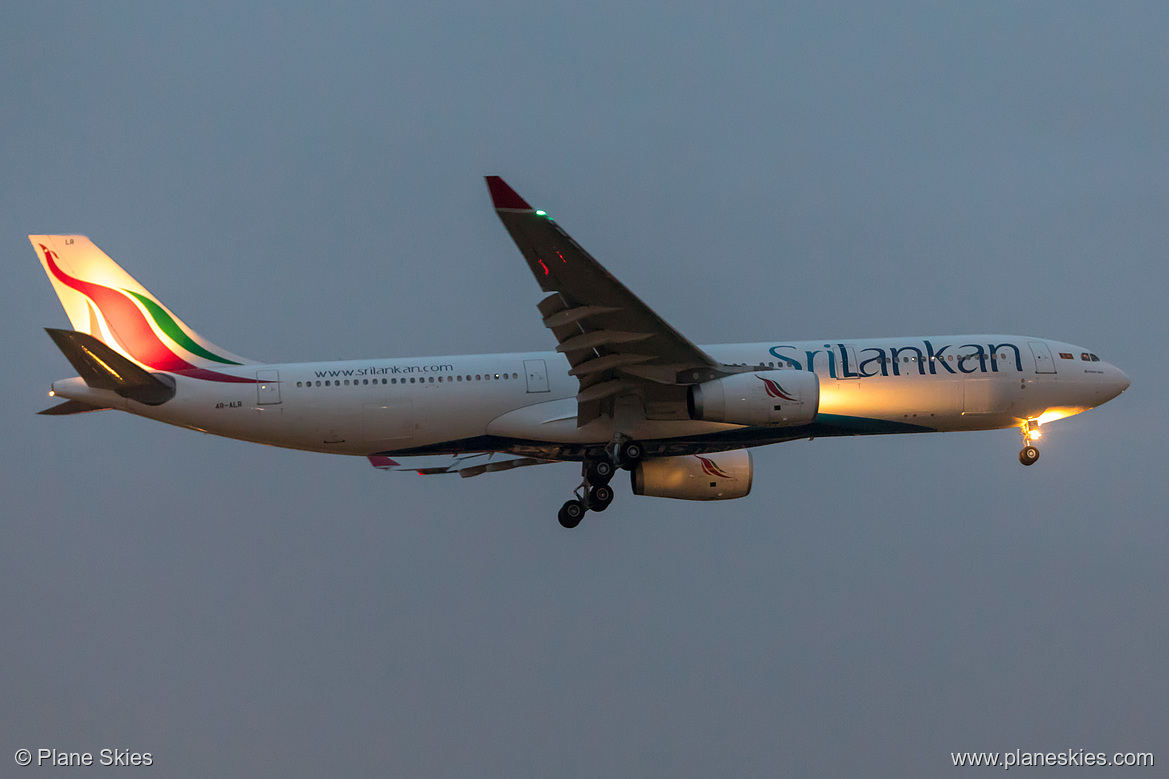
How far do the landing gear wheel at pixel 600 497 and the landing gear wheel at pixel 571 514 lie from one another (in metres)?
0.52

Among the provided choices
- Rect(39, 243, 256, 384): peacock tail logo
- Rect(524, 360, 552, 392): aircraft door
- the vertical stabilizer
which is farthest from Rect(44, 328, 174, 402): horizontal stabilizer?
Rect(524, 360, 552, 392): aircraft door

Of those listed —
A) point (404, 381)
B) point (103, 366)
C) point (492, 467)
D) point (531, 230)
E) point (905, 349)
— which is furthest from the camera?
point (492, 467)

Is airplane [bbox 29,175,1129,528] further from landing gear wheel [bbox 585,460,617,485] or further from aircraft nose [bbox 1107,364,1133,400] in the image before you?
aircraft nose [bbox 1107,364,1133,400]

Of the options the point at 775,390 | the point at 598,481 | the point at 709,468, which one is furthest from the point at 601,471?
the point at 775,390

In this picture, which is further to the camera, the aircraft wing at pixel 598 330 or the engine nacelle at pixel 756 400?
the engine nacelle at pixel 756 400

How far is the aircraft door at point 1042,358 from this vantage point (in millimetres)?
32375

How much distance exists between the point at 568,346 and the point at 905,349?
31.3ft

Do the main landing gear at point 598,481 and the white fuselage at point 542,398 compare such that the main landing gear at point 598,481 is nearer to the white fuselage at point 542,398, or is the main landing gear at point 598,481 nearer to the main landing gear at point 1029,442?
the white fuselage at point 542,398

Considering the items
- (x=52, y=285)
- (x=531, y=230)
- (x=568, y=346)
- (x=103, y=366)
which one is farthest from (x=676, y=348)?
(x=52, y=285)

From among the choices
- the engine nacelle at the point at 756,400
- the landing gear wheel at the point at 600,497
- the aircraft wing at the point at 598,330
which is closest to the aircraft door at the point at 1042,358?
the engine nacelle at the point at 756,400

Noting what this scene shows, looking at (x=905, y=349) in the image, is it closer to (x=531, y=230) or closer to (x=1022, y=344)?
(x=1022, y=344)

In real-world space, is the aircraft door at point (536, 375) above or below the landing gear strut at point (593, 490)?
above

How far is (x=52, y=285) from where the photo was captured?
30.8 meters

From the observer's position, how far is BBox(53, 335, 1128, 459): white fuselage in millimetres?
28547
